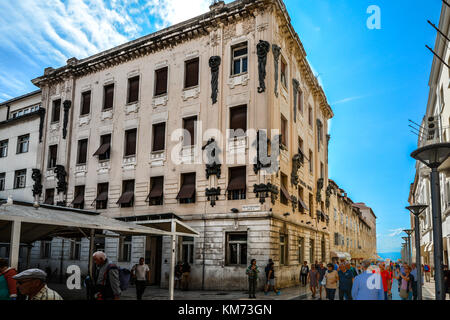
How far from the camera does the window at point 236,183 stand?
71.3ft

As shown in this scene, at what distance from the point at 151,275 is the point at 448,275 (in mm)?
15969

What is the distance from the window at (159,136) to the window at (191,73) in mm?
3027

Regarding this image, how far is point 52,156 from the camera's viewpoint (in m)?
30.9

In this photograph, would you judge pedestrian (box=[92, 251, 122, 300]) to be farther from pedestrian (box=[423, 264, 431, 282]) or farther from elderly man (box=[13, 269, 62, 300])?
pedestrian (box=[423, 264, 431, 282])

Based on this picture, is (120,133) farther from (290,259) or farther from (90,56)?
(290,259)

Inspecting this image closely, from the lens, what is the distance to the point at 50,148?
31.1 m

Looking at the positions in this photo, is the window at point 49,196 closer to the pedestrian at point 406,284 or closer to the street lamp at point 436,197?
the pedestrian at point 406,284

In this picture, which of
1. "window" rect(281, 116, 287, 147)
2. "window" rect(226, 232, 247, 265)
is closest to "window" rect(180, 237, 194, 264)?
"window" rect(226, 232, 247, 265)

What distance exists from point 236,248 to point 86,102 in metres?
16.7

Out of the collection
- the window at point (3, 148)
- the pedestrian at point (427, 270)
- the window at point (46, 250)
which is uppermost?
the window at point (3, 148)

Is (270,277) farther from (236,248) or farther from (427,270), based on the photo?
(427,270)

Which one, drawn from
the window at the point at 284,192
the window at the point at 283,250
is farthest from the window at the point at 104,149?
the window at the point at 283,250

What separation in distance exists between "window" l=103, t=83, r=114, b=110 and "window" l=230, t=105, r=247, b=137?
10.1 meters
